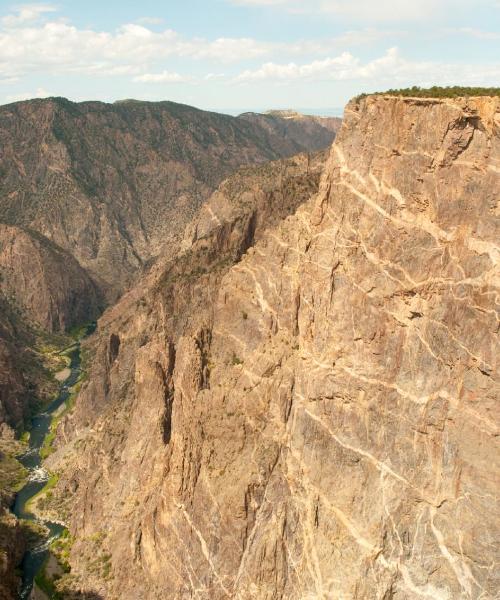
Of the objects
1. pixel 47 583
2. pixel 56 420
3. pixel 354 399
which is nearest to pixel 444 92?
pixel 354 399

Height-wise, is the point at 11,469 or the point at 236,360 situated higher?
the point at 236,360

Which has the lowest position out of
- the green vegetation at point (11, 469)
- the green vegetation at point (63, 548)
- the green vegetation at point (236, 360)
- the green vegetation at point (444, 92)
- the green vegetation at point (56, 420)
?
the green vegetation at point (56, 420)

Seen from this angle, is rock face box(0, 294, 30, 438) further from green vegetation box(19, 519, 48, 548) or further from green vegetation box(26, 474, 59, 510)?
green vegetation box(19, 519, 48, 548)

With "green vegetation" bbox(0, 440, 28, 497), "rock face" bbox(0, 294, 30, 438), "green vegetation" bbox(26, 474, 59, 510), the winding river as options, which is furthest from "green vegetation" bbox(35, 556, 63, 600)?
"rock face" bbox(0, 294, 30, 438)

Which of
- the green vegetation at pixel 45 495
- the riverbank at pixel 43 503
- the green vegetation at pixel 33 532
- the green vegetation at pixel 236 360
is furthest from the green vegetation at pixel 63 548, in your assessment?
the green vegetation at pixel 236 360

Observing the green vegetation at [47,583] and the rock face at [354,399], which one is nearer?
the rock face at [354,399]

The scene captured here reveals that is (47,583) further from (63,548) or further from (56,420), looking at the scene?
(56,420)

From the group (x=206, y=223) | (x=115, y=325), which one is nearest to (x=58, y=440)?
(x=115, y=325)

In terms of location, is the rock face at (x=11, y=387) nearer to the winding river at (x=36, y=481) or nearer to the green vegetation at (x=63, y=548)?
the winding river at (x=36, y=481)

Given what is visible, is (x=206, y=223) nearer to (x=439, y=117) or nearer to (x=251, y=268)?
(x=251, y=268)
